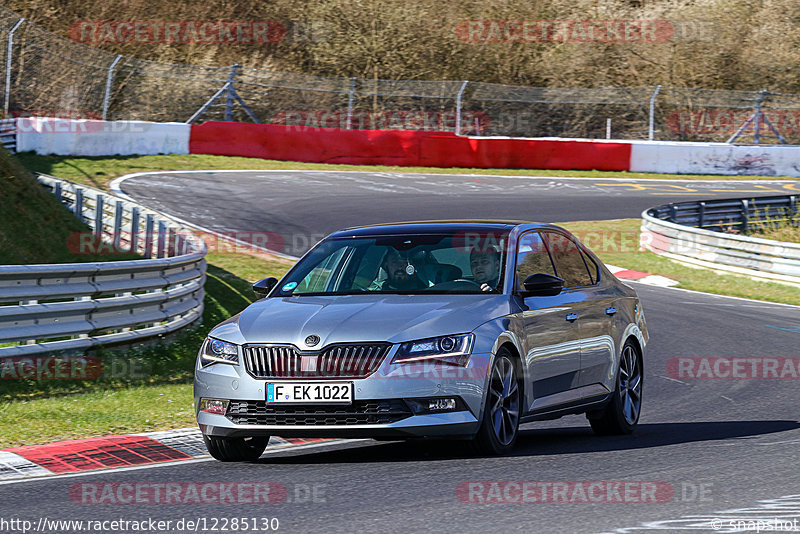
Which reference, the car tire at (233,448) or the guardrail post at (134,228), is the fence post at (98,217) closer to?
the guardrail post at (134,228)

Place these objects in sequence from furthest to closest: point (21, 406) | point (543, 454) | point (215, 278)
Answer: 1. point (215, 278)
2. point (21, 406)
3. point (543, 454)

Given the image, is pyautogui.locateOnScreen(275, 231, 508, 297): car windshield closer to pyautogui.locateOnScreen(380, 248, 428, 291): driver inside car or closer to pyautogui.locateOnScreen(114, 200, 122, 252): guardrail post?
pyautogui.locateOnScreen(380, 248, 428, 291): driver inside car

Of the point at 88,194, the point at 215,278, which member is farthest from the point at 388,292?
the point at 88,194

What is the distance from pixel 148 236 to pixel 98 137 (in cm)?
1494

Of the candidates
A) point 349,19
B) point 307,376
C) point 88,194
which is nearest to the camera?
point 307,376

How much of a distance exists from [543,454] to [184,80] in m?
32.2

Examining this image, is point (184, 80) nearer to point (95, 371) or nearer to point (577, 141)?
point (577, 141)

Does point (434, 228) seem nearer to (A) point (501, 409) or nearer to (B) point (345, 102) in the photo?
(A) point (501, 409)

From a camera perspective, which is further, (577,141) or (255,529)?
(577,141)

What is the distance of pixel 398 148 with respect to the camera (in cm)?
3475

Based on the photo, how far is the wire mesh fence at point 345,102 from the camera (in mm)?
35688

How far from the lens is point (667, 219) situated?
26531 millimetres

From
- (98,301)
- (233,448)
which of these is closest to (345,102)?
(98,301)

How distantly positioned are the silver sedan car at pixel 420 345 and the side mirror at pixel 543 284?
0.04 ft
